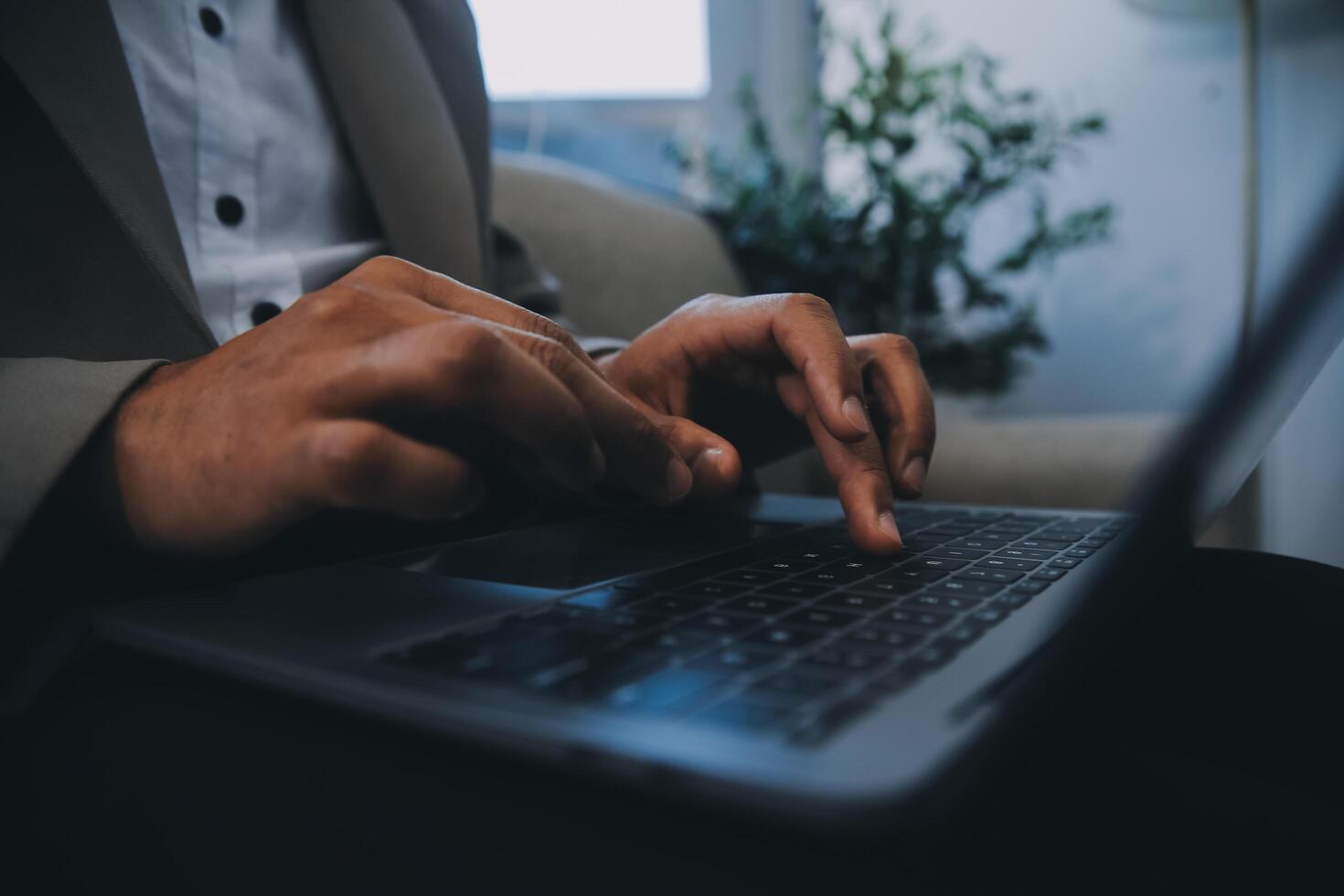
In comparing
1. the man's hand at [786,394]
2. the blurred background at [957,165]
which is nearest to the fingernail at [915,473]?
the man's hand at [786,394]

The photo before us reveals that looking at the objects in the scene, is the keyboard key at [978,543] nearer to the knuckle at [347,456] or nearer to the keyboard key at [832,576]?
the keyboard key at [832,576]

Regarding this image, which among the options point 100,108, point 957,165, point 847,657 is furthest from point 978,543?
point 957,165

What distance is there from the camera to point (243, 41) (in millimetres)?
721

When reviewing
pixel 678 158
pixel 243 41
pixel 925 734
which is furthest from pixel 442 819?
pixel 678 158

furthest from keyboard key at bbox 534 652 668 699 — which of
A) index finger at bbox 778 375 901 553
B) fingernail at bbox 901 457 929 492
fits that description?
fingernail at bbox 901 457 929 492

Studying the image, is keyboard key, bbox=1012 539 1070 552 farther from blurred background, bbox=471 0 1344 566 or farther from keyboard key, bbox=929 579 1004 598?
blurred background, bbox=471 0 1344 566

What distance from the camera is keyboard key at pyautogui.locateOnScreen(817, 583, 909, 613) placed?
0.31m

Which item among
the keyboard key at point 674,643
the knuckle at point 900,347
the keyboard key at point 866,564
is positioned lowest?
the keyboard key at point 866,564

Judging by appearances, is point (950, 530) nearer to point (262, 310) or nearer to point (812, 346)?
point (812, 346)

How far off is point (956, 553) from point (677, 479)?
0.16m

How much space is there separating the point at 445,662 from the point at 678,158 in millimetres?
1531

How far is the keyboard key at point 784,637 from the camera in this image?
260 millimetres

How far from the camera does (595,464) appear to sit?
12.8 inches

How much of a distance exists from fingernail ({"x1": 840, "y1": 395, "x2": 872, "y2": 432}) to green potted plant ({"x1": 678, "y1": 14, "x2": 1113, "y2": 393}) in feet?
3.41
